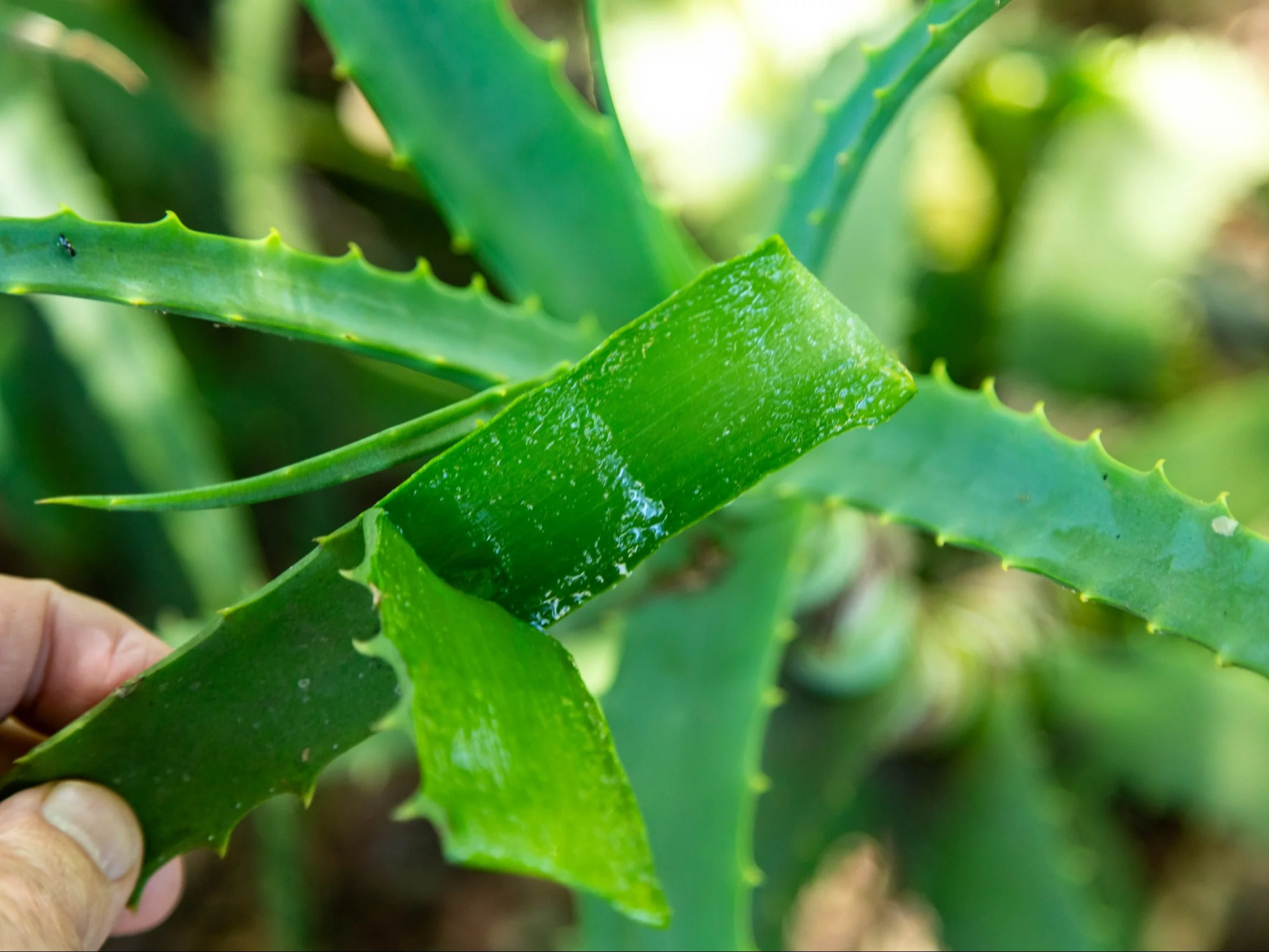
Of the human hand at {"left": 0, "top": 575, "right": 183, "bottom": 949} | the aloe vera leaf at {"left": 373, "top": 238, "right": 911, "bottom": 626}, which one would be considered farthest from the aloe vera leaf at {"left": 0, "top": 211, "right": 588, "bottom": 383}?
the human hand at {"left": 0, "top": 575, "right": 183, "bottom": 949}

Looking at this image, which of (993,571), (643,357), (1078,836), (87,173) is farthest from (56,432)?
(1078,836)

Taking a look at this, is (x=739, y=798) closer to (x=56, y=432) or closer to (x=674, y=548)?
(x=674, y=548)

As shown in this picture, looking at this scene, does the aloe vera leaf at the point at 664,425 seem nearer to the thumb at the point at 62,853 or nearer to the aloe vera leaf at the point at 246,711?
the aloe vera leaf at the point at 246,711

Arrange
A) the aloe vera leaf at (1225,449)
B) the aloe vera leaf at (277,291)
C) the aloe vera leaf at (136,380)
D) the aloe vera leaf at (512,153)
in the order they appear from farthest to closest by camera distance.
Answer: the aloe vera leaf at (1225,449), the aloe vera leaf at (136,380), the aloe vera leaf at (512,153), the aloe vera leaf at (277,291)

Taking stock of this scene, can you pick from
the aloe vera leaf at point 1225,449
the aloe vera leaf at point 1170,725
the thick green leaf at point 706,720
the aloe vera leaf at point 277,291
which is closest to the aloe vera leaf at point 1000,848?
the aloe vera leaf at point 1170,725

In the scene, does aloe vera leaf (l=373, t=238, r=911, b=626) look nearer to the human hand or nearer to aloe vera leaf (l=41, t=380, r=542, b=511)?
aloe vera leaf (l=41, t=380, r=542, b=511)

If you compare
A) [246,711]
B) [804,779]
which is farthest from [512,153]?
[804,779]
